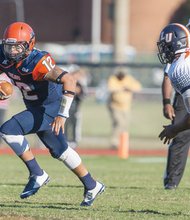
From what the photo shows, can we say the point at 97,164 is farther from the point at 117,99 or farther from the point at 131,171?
the point at 117,99

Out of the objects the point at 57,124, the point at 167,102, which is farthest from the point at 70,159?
the point at 167,102

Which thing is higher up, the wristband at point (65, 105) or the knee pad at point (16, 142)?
the wristband at point (65, 105)

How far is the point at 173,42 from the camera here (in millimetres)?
6918

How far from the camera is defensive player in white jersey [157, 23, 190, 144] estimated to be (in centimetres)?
657

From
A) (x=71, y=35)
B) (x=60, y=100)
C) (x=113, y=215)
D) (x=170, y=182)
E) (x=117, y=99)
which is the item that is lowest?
(x=71, y=35)

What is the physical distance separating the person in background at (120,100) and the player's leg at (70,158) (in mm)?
10126

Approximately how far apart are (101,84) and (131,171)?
730 centimetres

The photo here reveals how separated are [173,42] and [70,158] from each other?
5.23 ft

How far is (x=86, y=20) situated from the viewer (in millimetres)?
53156

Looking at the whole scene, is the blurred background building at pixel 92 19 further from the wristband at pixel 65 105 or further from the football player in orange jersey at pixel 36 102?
the wristband at pixel 65 105

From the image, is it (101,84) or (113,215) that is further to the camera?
(101,84)

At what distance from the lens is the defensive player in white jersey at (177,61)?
6566 mm

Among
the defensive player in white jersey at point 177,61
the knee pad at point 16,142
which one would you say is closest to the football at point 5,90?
the knee pad at point 16,142

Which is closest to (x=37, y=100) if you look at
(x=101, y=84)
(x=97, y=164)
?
(x=97, y=164)
